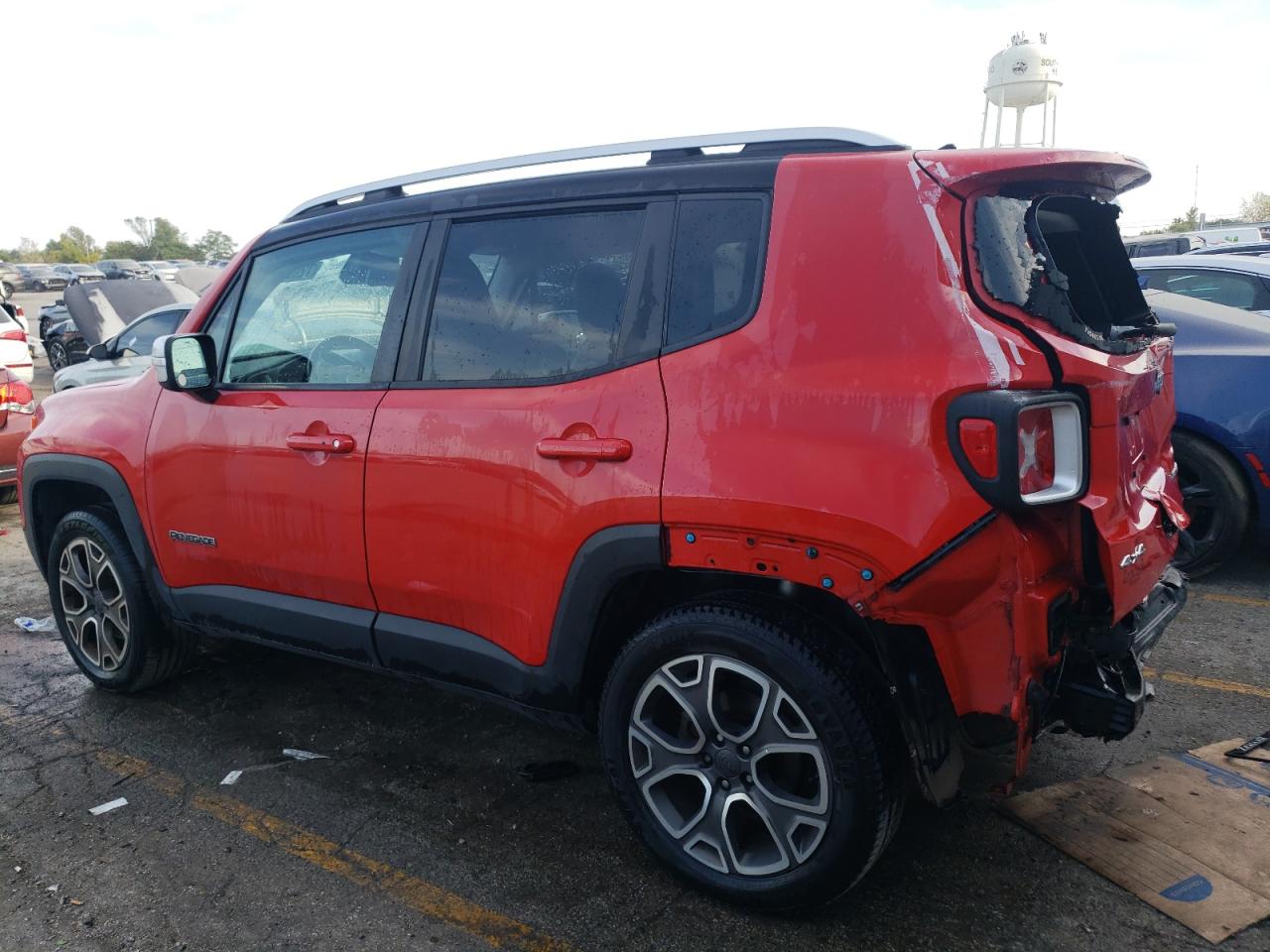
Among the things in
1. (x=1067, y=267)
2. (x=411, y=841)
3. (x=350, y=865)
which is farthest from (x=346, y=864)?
(x=1067, y=267)

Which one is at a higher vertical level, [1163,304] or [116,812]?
[1163,304]

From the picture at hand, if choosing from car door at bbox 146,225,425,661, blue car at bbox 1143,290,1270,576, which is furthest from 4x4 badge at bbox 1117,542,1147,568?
blue car at bbox 1143,290,1270,576

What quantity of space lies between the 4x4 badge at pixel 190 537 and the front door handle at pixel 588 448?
164cm

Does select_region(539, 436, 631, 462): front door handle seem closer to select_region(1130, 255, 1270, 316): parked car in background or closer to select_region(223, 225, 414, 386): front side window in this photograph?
select_region(223, 225, 414, 386): front side window

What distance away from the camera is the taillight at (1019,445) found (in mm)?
2078

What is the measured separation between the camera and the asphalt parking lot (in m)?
2.56

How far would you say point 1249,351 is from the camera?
501 cm

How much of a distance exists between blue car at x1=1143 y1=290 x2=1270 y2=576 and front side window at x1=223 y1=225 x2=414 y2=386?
396 cm

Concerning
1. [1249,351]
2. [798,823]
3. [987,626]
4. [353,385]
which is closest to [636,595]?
[798,823]

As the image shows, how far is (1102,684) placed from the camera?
2400 mm

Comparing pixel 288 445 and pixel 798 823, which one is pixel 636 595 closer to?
pixel 798 823

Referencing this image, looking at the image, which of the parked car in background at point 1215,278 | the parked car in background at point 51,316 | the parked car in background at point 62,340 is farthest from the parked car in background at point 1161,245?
the parked car in background at point 51,316

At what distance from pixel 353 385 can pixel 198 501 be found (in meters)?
0.89

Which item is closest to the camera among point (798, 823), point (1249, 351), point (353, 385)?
point (798, 823)
